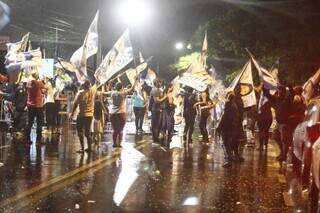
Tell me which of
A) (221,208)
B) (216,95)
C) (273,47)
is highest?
(273,47)

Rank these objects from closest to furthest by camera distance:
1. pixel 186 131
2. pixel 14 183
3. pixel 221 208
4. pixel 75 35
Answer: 1. pixel 221 208
2. pixel 14 183
3. pixel 186 131
4. pixel 75 35

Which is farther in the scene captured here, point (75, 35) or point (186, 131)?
point (75, 35)

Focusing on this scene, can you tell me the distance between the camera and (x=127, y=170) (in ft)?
38.3

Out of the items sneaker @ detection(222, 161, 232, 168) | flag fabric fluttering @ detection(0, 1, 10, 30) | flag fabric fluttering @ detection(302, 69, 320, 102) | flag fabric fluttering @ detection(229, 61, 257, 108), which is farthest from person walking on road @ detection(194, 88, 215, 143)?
flag fabric fluttering @ detection(0, 1, 10, 30)

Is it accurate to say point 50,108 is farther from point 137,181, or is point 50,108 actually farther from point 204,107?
point 137,181

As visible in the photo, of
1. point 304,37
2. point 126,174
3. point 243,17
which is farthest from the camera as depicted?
point 243,17

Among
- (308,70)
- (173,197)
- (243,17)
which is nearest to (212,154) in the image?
(173,197)

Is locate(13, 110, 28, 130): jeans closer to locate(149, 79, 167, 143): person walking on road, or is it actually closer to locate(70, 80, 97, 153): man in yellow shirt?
locate(149, 79, 167, 143): person walking on road

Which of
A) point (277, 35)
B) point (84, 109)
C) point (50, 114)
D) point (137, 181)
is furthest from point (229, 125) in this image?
point (277, 35)

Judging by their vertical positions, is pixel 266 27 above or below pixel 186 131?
above

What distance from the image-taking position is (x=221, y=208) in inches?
328

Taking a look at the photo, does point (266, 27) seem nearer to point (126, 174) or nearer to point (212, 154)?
point (212, 154)

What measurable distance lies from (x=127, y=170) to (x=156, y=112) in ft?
20.4

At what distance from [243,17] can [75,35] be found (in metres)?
12.0
